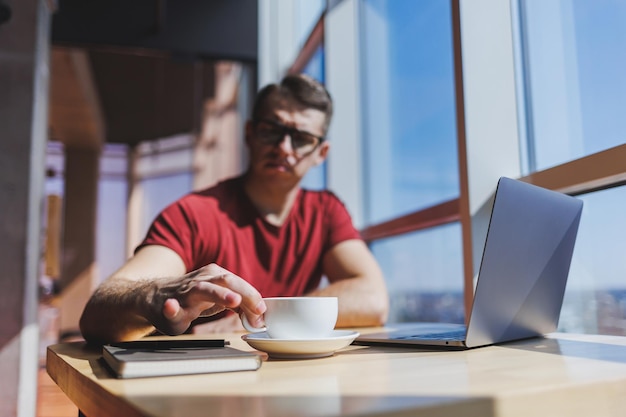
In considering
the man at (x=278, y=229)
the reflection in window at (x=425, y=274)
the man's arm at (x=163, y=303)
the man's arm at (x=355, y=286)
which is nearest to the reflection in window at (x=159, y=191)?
the reflection in window at (x=425, y=274)

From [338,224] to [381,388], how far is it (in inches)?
53.2

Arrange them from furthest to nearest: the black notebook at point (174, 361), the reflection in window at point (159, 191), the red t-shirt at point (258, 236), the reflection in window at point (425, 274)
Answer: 1. the reflection in window at point (159, 191)
2. the reflection in window at point (425, 274)
3. the red t-shirt at point (258, 236)
4. the black notebook at point (174, 361)

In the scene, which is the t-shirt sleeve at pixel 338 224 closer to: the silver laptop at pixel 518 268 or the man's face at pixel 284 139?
the man's face at pixel 284 139

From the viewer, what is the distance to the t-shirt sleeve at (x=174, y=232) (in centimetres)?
158

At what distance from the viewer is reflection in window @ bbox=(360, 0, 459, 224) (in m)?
2.09

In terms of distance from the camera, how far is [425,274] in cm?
225

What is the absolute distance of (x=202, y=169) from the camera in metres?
3.68

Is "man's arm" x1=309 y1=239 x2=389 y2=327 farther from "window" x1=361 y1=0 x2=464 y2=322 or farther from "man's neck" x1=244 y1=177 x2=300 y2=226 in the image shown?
"window" x1=361 y1=0 x2=464 y2=322

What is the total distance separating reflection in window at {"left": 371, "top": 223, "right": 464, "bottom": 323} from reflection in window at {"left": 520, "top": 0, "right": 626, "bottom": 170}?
19.2 inches

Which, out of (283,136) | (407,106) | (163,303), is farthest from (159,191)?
(163,303)

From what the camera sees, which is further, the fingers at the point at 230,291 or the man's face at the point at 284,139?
the man's face at the point at 284,139

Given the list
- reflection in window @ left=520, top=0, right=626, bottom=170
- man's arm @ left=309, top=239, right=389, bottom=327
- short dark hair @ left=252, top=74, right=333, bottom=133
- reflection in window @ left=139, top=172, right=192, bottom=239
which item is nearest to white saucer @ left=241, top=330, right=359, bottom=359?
man's arm @ left=309, top=239, right=389, bottom=327

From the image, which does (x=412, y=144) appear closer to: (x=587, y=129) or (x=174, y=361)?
(x=587, y=129)

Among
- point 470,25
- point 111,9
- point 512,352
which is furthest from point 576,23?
point 111,9
